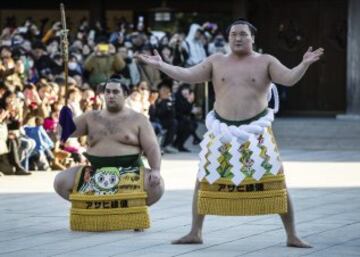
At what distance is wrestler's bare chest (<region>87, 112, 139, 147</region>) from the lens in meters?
8.72

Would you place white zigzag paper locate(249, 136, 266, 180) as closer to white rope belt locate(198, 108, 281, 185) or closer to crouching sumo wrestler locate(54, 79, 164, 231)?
white rope belt locate(198, 108, 281, 185)

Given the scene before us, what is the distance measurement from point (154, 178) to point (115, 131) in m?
0.44

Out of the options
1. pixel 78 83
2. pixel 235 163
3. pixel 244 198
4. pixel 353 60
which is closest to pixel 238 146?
pixel 235 163

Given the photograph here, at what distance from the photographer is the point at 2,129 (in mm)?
13227

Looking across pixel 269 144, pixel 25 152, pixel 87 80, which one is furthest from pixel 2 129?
pixel 269 144

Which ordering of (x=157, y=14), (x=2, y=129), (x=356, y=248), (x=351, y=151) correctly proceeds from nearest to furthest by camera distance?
(x=356, y=248)
(x=2, y=129)
(x=351, y=151)
(x=157, y=14)

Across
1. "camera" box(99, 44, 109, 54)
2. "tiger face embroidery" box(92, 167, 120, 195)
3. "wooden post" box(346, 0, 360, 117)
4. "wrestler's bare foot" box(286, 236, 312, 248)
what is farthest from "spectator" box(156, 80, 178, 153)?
"wrestler's bare foot" box(286, 236, 312, 248)

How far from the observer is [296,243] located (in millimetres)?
7734

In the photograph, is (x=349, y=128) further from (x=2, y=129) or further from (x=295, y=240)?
(x=295, y=240)

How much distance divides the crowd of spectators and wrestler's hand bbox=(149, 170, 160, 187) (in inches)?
193

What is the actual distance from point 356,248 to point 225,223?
1561 mm

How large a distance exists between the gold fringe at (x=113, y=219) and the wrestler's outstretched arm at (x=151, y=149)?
0.73ft

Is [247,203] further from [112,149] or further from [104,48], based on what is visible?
[104,48]

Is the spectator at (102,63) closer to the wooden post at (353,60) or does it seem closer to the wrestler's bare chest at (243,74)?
the wooden post at (353,60)
